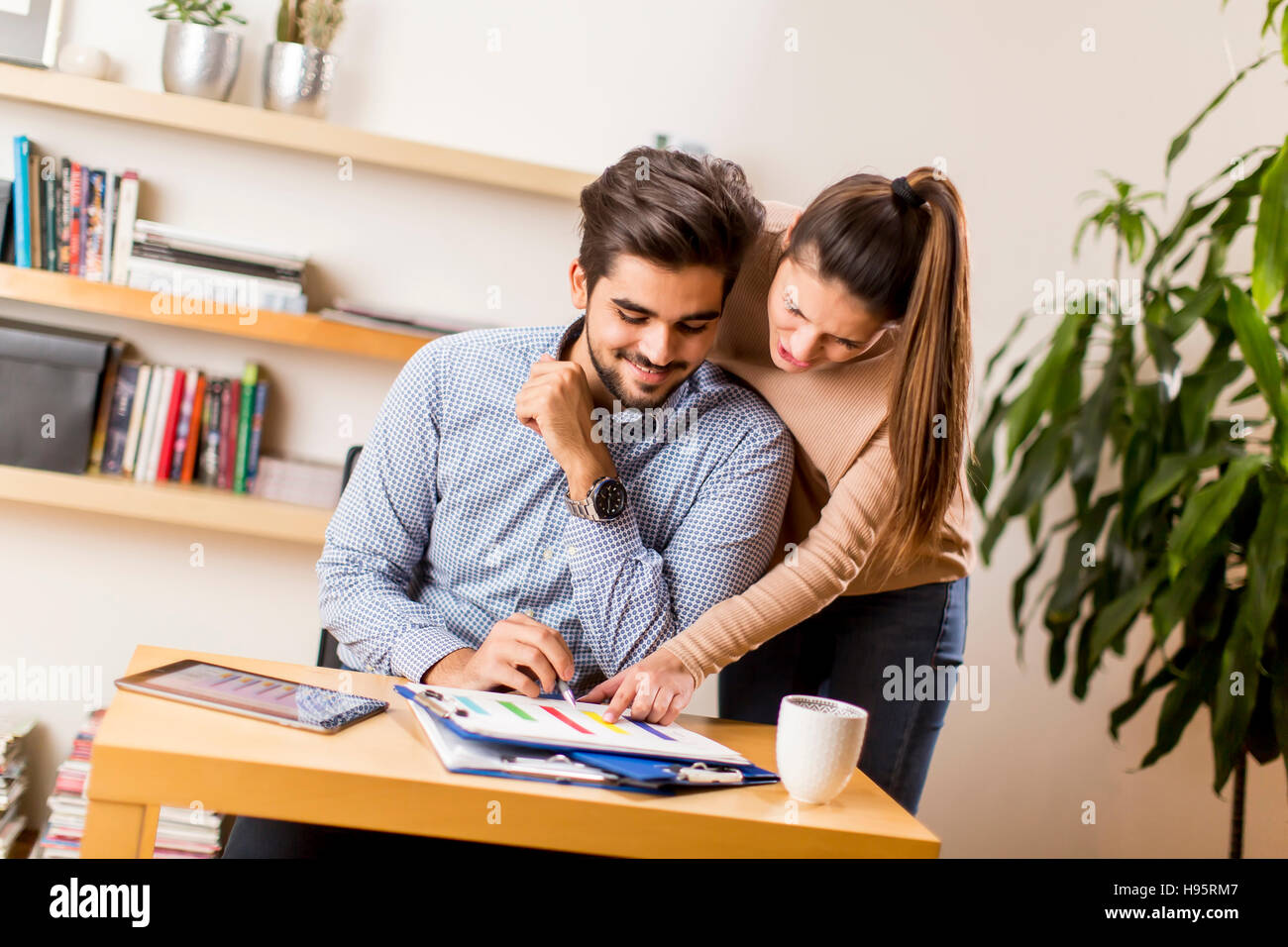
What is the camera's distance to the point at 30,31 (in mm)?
2145

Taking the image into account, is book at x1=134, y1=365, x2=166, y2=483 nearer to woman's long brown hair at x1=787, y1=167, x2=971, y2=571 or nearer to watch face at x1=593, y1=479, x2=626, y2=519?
watch face at x1=593, y1=479, x2=626, y2=519

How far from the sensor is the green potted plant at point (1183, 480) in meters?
1.97

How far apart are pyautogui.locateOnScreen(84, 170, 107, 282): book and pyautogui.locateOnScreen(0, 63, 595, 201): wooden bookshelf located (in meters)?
0.14

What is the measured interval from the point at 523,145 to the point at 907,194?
48.0 inches

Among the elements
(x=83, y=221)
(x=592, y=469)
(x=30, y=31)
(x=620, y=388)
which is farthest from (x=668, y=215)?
(x=30, y=31)

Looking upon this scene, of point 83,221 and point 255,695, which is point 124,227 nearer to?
point 83,221

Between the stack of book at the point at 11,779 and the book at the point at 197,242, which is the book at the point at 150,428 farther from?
the stack of book at the point at 11,779

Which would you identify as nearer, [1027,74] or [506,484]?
[506,484]

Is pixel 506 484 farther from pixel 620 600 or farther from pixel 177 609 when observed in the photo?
pixel 177 609

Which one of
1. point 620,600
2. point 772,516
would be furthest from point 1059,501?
point 620,600

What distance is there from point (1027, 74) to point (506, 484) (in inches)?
71.6

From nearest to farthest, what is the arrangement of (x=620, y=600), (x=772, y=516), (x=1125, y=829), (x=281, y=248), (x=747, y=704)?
(x=620, y=600) < (x=772, y=516) < (x=747, y=704) < (x=281, y=248) < (x=1125, y=829)

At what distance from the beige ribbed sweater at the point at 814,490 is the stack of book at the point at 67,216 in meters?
1.34
